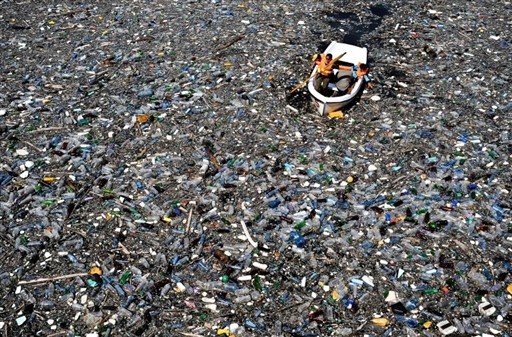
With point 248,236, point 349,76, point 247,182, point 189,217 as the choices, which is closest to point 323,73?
point 349,76

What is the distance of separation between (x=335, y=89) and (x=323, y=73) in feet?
1.57

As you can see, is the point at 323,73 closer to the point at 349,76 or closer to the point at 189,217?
the point at 349,76

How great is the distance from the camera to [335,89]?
10.4 meters

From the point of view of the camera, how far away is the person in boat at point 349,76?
10.3 m

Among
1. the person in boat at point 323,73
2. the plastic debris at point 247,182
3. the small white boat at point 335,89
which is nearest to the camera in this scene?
the plastic debris at point 247,182

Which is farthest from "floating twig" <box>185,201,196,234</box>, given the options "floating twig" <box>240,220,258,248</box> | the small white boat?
the small white boat

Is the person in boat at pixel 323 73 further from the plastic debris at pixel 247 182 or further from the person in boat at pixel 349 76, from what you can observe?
the plastic debris at pixel 247 182

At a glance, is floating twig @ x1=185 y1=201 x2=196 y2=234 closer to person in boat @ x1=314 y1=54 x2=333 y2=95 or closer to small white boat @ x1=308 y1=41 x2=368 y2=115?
small white boat @ x1=308 y1=41 x2=368 y2=115

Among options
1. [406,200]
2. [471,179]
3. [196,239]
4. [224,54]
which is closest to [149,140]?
[196,239]

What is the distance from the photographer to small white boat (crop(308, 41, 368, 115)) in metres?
9.83

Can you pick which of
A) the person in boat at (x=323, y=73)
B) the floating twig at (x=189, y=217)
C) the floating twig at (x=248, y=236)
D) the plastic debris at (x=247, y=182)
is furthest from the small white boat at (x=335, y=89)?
the floating twig at (x=189, y=217)

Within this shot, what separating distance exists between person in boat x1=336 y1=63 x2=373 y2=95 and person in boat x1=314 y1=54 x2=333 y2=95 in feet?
1.17

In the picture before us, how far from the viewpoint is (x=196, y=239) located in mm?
7629

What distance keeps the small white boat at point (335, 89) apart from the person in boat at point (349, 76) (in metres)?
0.12
